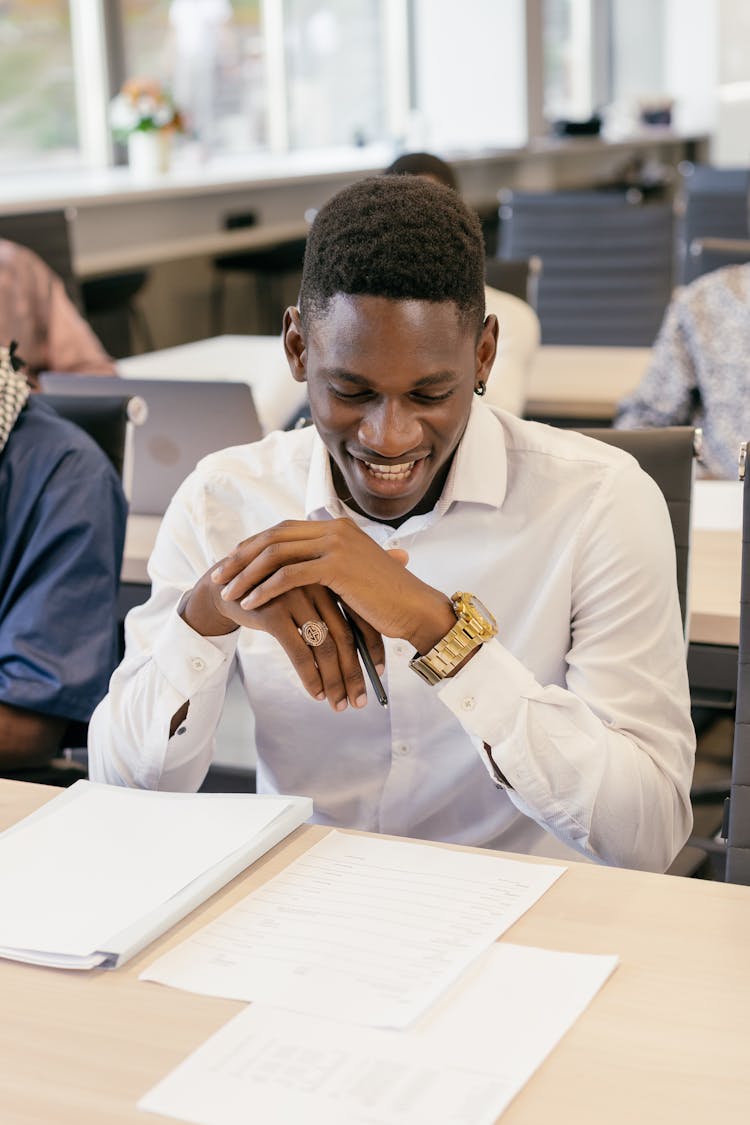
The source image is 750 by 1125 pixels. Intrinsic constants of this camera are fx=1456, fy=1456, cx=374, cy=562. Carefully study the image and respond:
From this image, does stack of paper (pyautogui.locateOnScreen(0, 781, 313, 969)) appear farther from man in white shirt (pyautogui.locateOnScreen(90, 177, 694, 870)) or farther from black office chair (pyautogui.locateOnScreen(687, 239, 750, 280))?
black office chair (pyautogui.locateOnScreen(687, 239, 750, 280))

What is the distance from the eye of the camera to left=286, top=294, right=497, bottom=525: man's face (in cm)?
116

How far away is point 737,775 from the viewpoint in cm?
124

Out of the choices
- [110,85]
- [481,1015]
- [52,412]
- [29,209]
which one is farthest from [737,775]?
[110,85]

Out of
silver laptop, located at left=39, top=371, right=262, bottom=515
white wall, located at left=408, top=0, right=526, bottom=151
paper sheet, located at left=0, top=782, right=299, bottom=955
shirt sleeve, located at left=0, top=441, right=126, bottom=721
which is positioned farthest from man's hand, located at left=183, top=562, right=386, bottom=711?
white wall, located at left=408, top=0, right=526, bottom=151

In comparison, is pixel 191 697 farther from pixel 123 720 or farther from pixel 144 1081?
pixel 144 1081

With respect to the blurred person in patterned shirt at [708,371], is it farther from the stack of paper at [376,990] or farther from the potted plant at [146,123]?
the potted plant at [146,123]

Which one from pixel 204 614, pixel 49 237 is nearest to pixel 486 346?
pixel 204 614

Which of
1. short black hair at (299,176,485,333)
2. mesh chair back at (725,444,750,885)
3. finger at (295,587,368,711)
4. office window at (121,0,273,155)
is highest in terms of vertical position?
office window at (121,0,273,155)

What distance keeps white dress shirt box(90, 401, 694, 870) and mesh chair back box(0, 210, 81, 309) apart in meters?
2.88

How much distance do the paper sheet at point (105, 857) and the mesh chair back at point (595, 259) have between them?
3631 mm

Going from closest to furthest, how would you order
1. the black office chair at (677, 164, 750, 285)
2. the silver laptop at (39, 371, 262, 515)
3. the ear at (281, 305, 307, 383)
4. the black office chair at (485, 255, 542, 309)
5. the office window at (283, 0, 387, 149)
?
1. the ear at (281, 305, 307, 383)
2. the silver laptop at (39, 371, 262, 515)
3. the black office chair at (485, 255, 542, 309)
4. the black office chair at (677, 164, 750, 285)
5. the office window at (283, 0, 387, 149)

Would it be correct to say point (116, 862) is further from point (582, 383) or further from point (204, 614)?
point (582, 383)

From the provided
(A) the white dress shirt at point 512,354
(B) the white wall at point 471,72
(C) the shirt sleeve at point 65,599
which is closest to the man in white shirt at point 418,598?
(C) the shirt sleeve at point 65,599

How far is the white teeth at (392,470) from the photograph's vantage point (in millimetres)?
1217
